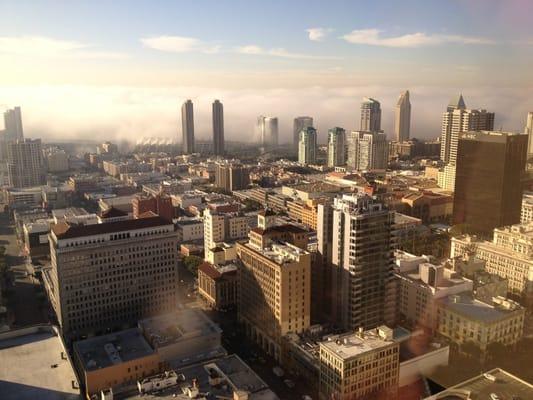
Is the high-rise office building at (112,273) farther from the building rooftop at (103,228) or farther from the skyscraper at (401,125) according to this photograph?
the skyscraper at (401,125)

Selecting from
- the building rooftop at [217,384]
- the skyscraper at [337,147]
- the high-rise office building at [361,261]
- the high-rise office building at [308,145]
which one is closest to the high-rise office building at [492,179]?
the high-rise office building at [361,261]

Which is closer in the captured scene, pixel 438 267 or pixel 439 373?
pixel 439 373

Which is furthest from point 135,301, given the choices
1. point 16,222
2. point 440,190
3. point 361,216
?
point 440,190

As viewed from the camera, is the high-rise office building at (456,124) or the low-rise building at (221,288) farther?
the high-rise office building at (456,124)

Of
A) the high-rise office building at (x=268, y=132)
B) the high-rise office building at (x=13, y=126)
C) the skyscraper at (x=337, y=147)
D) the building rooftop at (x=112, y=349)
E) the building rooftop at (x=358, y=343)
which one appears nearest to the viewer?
the building rooftop at (x=358, y=343)

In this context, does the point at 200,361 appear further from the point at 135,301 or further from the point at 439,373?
the point at 439,373

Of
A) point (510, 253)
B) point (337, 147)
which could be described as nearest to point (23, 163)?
point (337, 147)
